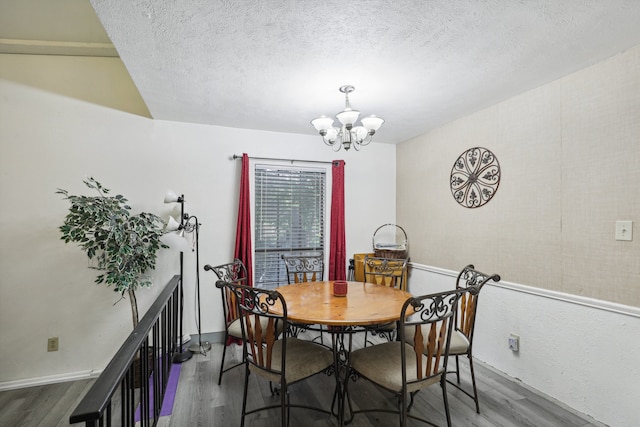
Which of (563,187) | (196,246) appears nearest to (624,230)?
(563,187)

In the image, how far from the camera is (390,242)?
13.6 feet

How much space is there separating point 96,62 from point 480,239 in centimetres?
404

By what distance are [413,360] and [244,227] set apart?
219cm

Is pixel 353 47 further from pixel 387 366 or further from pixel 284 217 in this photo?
pixel 284 217

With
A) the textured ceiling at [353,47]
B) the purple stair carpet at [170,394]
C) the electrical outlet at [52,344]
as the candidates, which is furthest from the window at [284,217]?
the electrical outlet at [52,344]

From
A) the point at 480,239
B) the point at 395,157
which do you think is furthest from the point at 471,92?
the point at 395,157

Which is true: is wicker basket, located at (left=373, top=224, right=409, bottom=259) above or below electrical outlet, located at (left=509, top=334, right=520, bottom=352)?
above

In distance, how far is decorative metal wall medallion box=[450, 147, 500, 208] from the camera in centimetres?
284

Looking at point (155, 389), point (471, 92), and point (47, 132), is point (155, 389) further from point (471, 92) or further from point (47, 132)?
point (471, 92)

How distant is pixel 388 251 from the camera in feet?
12.6

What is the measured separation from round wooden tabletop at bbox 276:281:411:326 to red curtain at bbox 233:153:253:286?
2.69 ft

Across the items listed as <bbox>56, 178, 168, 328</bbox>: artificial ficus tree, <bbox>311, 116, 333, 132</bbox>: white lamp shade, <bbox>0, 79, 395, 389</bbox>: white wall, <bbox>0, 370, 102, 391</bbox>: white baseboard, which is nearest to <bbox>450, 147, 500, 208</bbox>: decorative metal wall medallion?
<bbox>311, 116, 333, 132</bbox>: white lamp shade

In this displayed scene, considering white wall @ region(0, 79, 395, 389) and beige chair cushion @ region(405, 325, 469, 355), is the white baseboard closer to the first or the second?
white wall @ region(0, 79, 395, 389)

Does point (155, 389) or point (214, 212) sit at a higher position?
point (214, 212)
